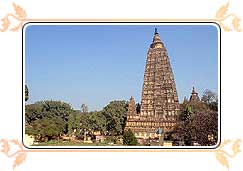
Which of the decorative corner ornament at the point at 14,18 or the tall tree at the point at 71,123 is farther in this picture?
the tall tree at the point at 71,123

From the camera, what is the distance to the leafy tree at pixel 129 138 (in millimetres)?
2982

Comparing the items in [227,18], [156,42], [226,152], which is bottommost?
A: [226,152]

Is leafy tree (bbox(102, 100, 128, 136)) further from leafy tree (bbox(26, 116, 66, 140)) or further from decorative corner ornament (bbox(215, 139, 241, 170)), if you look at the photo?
decorative corner ornament (bbox(215, 139, 241, 170))

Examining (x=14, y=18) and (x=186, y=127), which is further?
(x=186, y=127)


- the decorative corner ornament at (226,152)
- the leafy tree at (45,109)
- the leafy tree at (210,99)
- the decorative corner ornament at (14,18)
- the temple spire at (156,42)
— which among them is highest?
the decorative corner ornament at (14,18)

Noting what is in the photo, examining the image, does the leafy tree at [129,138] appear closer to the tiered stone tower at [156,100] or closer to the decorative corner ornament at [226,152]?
the tiered stone tower at [156,100]

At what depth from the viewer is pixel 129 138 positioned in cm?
299

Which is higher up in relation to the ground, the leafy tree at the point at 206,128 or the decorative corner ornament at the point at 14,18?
the decorative corner ornament at the point at 14,18

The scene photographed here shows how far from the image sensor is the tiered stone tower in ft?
9.73

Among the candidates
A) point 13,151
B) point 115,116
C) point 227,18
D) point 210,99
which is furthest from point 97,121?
point 227,18

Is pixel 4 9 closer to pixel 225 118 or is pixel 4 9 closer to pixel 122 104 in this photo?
pixel 122 104

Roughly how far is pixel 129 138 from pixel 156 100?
0.20 m

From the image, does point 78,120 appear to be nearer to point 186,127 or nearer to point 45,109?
point 45,109

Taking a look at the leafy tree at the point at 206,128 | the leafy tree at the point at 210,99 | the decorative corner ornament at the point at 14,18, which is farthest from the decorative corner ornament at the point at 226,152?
the decorative corner ornament at the point at 14,18
